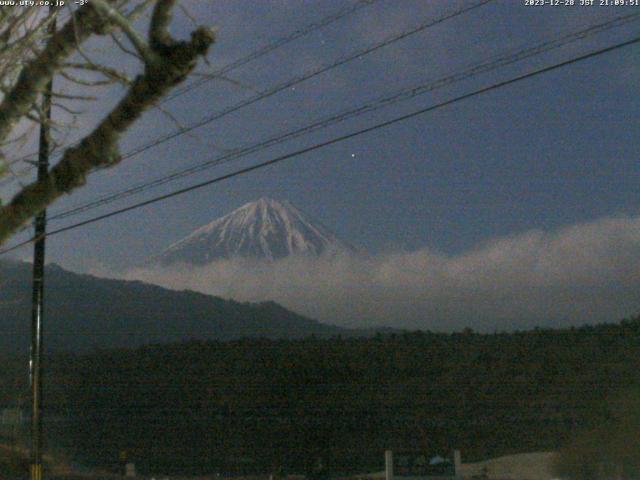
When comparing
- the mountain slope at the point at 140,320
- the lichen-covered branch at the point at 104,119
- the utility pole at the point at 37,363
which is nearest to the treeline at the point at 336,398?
the mountain slope at the point at 140,320

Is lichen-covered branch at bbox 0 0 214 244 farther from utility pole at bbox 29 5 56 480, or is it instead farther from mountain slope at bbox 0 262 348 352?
mountain slope at bbox 0 262 348 352

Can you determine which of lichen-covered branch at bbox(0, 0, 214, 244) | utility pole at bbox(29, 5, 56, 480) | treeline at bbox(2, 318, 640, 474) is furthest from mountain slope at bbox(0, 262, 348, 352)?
lichen-covered branch at bbox(0, 0, 214, 244)

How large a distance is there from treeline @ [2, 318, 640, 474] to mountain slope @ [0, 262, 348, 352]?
31.1 feet

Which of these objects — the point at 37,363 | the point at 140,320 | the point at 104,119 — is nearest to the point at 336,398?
the point at 37,363

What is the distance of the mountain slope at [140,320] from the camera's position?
152 ft

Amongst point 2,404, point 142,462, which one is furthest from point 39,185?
point 2,404

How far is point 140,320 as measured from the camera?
5028 centimetres

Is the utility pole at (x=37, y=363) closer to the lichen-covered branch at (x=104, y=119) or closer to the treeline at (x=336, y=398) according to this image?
the treeline at (x=336, y=398)

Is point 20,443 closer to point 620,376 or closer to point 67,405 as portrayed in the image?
point 67,405

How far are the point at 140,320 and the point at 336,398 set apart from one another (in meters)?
21.6

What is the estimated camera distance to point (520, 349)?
2912cm

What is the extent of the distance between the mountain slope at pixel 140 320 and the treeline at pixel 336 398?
31.1ft

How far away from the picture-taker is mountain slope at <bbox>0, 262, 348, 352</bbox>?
46.4 m

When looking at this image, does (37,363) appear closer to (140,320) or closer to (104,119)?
(104,119)
